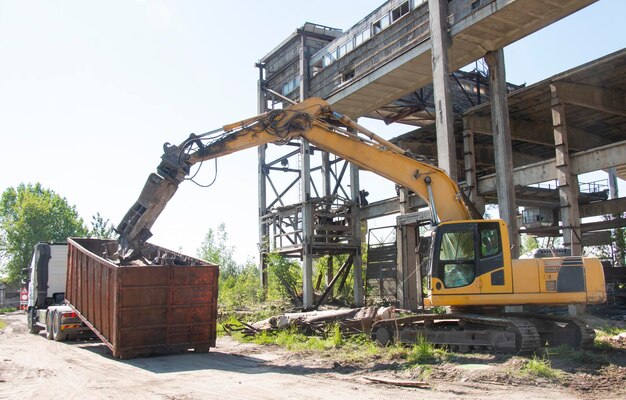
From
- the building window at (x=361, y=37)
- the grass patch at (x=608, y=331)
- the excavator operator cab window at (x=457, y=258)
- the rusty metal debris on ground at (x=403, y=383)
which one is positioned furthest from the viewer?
the building window at (x=361, y=37)

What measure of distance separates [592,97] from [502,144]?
17.3 ft

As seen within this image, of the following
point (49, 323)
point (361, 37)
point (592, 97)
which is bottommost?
point (49, 323)

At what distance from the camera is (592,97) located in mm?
22047

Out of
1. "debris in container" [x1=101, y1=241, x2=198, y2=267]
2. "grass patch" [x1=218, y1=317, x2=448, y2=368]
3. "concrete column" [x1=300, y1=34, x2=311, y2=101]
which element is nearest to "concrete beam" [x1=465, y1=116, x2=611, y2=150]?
"concrete column" [x1=300, y1=34, x2=311, y2=101]

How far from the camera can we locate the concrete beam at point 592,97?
2077cm

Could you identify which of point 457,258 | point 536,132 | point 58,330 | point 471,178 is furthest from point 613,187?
point 58,330

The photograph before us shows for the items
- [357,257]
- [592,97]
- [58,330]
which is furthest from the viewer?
[357,257]

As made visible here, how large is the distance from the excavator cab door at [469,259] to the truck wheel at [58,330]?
457 inches

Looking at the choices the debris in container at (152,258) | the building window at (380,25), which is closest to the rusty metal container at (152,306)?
the debris in container at (152,258)

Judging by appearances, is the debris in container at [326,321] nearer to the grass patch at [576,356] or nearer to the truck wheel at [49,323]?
the grass patch at [576,356]

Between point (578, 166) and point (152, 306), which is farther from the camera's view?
point (578, 166)

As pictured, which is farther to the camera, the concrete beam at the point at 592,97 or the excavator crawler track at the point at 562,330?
the concrete beam at the point at 592,97

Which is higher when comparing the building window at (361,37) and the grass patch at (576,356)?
the building window at (361,37)

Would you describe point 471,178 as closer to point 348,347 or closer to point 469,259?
point 348,347
